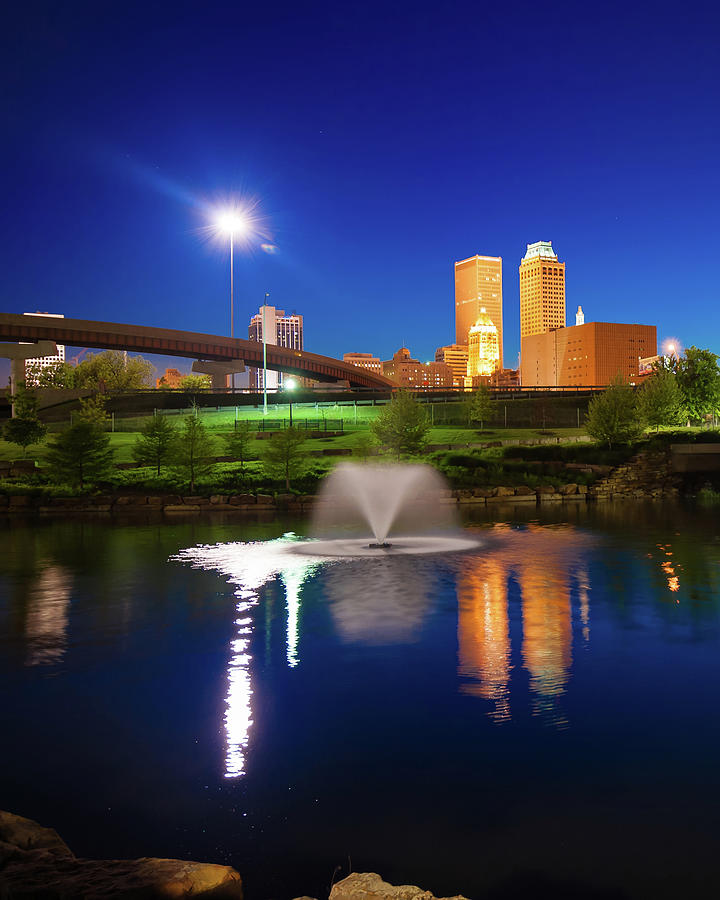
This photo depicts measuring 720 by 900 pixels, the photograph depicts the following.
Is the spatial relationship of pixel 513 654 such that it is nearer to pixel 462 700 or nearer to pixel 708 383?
pixel 462 700

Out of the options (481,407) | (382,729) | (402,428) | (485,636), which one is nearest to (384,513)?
(402,428)

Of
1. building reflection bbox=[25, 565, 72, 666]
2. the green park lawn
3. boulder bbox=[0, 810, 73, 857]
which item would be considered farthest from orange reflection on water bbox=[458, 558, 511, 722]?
the green park lawn

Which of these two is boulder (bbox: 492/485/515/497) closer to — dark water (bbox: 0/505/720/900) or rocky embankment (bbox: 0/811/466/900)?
dark water (bbox: 0/505/720/900)

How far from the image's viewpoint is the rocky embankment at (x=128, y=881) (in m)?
5.06

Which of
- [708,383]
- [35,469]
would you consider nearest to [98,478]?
[35,469]

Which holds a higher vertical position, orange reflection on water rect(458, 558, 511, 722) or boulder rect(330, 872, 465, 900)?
boulder rect(330, 872, 465, 900)

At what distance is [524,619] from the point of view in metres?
15.4

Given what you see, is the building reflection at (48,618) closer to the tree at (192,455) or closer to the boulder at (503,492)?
the tree at (192,455)

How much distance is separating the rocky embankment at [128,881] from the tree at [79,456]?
152 feet

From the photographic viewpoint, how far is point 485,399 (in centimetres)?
7875

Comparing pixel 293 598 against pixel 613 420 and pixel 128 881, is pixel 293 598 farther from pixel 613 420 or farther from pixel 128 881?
pixel 613 420

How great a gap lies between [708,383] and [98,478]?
64029mm

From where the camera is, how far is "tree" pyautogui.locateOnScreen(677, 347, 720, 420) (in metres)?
79.2

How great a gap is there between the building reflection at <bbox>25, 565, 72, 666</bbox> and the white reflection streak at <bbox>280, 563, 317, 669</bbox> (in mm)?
4106
